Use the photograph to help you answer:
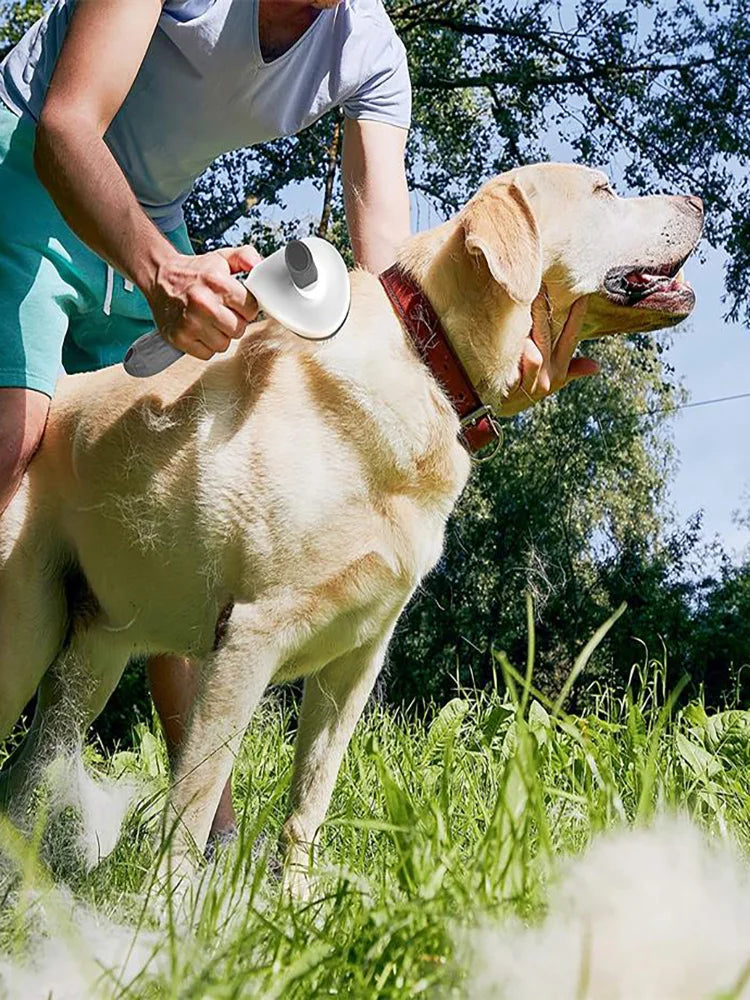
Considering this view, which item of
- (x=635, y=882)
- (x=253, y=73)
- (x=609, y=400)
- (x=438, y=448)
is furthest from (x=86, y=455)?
(x=609, y=400)

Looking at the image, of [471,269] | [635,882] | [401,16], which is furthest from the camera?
[401,16]

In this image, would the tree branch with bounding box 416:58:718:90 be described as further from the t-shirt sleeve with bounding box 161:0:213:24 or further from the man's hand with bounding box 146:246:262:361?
the man's hand with bounding box 146:246:262:361

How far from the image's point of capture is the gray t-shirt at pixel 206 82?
2.71 metres

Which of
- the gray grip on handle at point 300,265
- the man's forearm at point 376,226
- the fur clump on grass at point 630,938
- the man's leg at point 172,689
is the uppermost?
the man's forearm at point 376,226

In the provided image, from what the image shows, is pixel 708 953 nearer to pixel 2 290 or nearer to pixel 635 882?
pixel 635 882

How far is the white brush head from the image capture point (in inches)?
83.4

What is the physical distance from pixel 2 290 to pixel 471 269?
3.53 feet

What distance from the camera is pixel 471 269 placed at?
250 centimetres

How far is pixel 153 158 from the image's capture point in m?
2.85

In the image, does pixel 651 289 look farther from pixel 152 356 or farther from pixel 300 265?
pixel 152 356

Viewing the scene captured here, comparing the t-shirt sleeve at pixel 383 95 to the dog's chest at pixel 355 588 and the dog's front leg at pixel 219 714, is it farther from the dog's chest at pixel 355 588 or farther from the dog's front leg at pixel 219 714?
the dog's front leg at pixel 219 714

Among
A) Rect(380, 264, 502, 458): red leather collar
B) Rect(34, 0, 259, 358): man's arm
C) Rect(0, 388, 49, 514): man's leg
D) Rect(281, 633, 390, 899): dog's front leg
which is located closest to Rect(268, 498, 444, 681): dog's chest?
Rect(281, 633, 390, 899): dog's front leg

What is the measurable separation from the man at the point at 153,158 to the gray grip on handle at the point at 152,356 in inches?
3.0

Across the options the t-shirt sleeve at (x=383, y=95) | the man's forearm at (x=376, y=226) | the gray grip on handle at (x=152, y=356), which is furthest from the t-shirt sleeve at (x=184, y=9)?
the gray grip on handle at (x=152, y=356)
